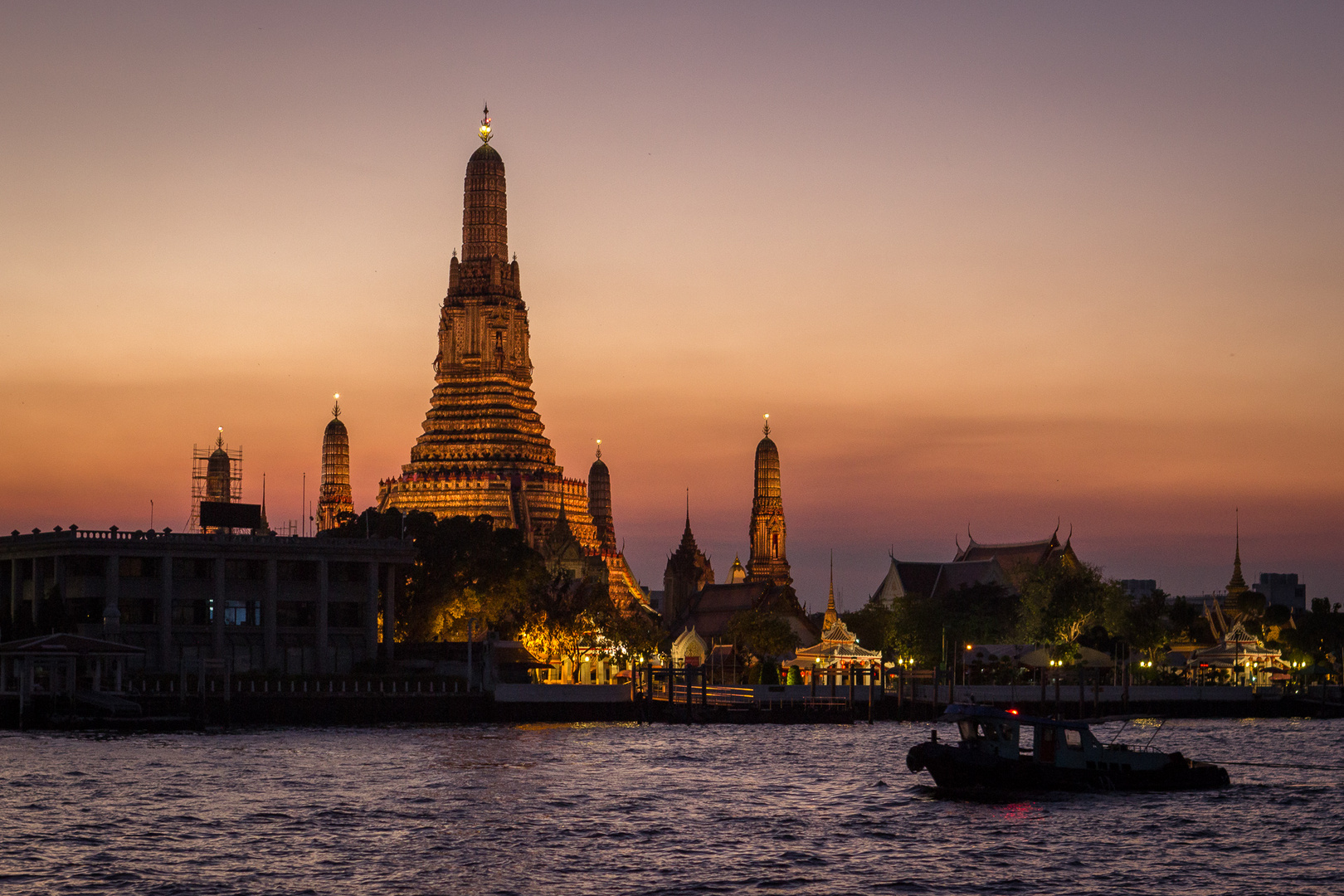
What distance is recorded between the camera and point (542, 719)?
100m

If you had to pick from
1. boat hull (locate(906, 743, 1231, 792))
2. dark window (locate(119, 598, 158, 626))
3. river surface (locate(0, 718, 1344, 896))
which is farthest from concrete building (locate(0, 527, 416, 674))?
boat hull (locate(906, 743, 1231, 792))

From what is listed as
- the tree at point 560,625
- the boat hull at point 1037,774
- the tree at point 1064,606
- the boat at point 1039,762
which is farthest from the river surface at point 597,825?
the tree at point 1064,606

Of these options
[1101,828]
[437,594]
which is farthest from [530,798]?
[437,594]

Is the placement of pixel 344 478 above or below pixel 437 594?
above

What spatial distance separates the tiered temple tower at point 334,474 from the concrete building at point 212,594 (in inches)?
2311

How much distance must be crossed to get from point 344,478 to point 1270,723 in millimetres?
93516

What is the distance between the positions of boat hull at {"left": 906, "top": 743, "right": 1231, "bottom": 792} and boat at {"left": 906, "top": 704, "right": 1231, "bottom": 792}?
3 cm

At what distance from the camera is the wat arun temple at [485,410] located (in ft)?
533

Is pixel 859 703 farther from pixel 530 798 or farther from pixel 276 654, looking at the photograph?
pixel 530 798

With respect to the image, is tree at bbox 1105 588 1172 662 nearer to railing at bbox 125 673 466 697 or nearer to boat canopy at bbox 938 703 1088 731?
railing at bbox 125 673 466 697

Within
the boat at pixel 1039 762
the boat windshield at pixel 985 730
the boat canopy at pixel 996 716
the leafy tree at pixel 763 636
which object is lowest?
the boat at pixel 1039 762

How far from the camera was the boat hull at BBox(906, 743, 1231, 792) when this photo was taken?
2457 inches

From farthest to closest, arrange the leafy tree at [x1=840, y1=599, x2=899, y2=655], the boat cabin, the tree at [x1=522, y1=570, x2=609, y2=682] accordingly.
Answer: the leafy tree at [x1=840, y1=599, x2=899, y2=655], the tree at [x1=522, y1=570, x2=609, y2=682], the boat cabin

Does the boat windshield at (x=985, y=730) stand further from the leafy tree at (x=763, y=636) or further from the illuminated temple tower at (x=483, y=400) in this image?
the illuminated temple tower at (x=483, y=400)
